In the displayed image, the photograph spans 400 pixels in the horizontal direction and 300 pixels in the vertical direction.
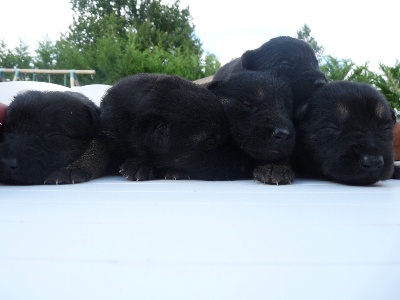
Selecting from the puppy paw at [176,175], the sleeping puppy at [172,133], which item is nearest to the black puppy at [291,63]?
the sleeping puppy at [172,133]

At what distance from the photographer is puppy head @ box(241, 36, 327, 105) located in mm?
3752

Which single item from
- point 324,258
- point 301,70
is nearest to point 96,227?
point 324,258

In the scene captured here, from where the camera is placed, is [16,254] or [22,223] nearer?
[16,254]

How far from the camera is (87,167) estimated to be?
3.23m

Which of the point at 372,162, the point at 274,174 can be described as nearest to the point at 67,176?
the point at 274,174

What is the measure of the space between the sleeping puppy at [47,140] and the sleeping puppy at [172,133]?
21 centimetres

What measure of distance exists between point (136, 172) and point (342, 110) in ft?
4.81

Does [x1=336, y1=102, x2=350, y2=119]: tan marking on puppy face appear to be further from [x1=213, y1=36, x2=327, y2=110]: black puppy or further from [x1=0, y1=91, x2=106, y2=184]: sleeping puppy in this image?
[x1=0, y1=91, x2=106, y2=184]: sleeping puppy

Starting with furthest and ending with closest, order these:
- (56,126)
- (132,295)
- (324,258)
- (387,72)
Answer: (387,72)
(56,126)
(324,258)
(132,295)

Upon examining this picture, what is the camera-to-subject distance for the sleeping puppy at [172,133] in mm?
3199

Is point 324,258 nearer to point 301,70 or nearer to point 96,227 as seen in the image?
point 96,227

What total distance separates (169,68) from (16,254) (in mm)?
13847

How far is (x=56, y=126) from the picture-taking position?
3.21 m

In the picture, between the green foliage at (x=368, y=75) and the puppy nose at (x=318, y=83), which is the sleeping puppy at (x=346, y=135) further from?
the green foliage at (x=368, y=75)
